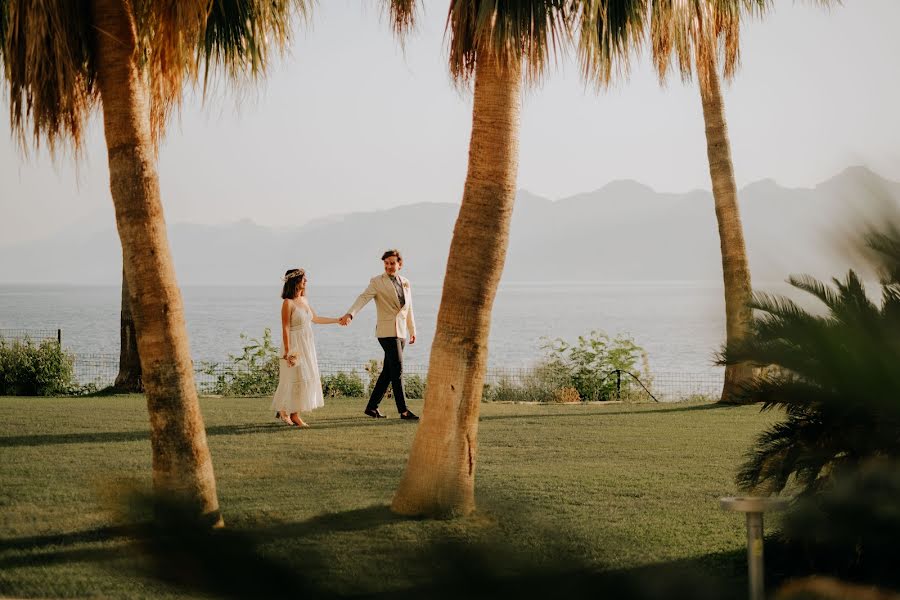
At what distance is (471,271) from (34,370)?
13243mm

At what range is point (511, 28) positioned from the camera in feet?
22.3

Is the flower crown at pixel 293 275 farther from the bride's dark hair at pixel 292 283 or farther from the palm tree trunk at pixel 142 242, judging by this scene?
the palm tree trunk at pixel 142 242

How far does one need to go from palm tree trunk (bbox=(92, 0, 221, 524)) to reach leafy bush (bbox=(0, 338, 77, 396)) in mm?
12222

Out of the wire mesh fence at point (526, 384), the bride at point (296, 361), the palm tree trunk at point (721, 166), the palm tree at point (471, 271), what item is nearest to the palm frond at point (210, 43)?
the palm tree at point (471, 271)

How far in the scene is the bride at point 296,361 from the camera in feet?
41.6

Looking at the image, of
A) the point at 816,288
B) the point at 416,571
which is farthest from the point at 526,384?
the point at 416,571

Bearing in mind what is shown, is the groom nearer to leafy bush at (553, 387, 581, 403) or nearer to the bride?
the bride

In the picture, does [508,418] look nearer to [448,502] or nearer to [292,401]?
[292,401]

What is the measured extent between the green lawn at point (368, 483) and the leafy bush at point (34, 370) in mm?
2571

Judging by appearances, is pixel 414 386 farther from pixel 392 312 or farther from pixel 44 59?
pixel 44 59

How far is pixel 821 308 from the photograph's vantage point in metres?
1.72

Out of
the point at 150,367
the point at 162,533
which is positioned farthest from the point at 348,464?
the point at 162,533

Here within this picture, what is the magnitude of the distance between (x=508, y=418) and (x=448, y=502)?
6.91m

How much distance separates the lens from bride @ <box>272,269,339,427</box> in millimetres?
12672
